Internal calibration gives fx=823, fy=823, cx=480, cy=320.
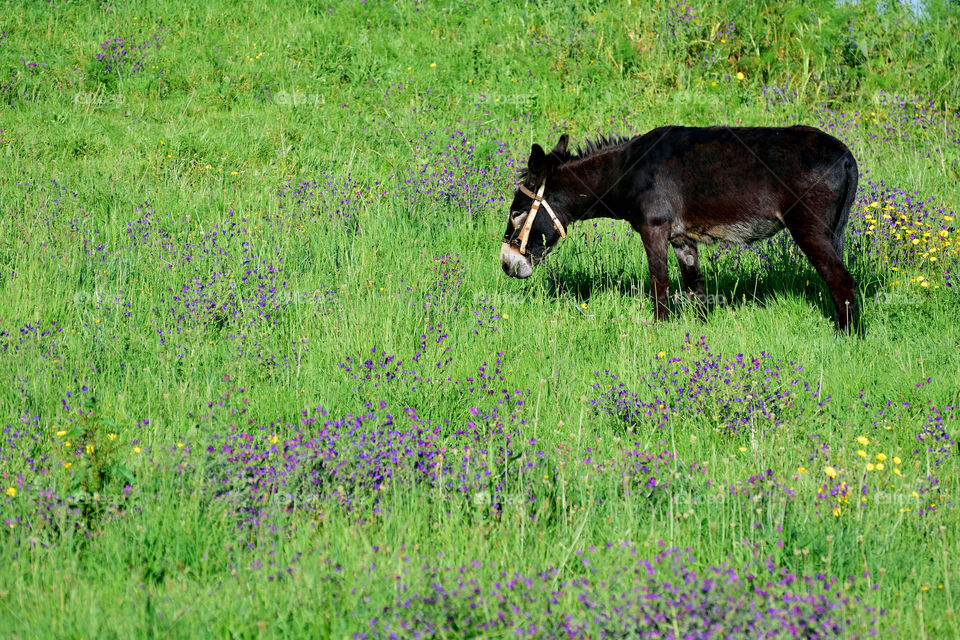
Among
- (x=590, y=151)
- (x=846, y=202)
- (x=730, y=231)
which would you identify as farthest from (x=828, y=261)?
(x=590, y=151)

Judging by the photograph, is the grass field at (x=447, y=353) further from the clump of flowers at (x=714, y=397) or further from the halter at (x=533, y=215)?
the halter at (x=533, y=215)

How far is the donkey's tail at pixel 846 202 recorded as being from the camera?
5.81 meters

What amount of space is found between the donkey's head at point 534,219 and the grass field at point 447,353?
337mm

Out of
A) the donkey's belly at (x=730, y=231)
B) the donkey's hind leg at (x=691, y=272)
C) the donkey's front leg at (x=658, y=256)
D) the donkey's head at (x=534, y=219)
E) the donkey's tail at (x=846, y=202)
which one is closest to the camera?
the donkey's tail at (x=846, y=202)

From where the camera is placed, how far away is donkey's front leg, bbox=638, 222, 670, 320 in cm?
628

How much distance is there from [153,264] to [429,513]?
387cm

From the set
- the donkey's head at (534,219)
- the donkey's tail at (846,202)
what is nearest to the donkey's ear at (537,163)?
the donkey's head at (534,219)

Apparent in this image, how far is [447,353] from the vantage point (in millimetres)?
5508

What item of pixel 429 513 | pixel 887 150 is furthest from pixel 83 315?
pixel 887 150

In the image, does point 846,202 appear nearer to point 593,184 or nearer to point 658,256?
point 658,256

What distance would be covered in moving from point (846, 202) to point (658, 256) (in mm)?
1365

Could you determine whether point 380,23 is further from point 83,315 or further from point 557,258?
point 83,315

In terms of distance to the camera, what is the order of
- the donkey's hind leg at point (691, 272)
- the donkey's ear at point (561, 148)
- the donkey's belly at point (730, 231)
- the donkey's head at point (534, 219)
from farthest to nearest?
the donkey's ear at point (561, 148) < the donkey's head at point (534, 219) < the donkey's hind leg at point (691, 272) < the donkey's belly at point (730, 231)

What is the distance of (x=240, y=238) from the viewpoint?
23.6 ft
